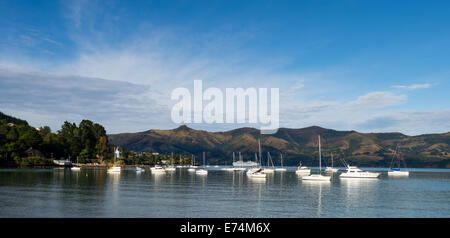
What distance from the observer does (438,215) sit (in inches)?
1704

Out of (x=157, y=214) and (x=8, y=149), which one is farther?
(x=8, y=149)

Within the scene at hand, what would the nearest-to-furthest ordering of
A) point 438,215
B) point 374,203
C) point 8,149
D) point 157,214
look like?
1. point 157,214
2. point 438,215
3. point 374,203
4. point 8,149

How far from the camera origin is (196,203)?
4997 centimetres

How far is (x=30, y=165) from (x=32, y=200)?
6576 inches
